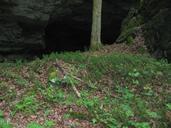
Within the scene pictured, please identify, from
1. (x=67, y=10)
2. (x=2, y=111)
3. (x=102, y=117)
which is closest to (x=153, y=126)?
(x=102, y=117)

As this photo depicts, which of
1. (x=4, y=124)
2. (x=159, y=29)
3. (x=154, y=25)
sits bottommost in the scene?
(x=4, y=124)

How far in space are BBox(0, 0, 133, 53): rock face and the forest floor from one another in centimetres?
788

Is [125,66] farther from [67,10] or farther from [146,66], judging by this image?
[67,10]

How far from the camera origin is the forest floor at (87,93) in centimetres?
953

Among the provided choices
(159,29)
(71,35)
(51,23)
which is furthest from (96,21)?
(71,35)

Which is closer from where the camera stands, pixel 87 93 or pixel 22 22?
pixel 87 93

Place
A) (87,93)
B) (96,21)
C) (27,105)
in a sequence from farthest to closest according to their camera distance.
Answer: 1. (96,21)
2. (87,93)
3. (27,105)

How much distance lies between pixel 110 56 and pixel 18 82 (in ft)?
14.3

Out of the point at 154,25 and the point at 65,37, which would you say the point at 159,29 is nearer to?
the point at 154,25

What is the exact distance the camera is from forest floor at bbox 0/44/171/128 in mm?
9531

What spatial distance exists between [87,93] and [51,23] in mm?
14728

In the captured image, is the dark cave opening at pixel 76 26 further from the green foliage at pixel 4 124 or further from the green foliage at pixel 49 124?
the green foliage at pixel 4 124

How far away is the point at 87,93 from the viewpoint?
11086 mm

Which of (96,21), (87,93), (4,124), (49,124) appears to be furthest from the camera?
(96,21)
